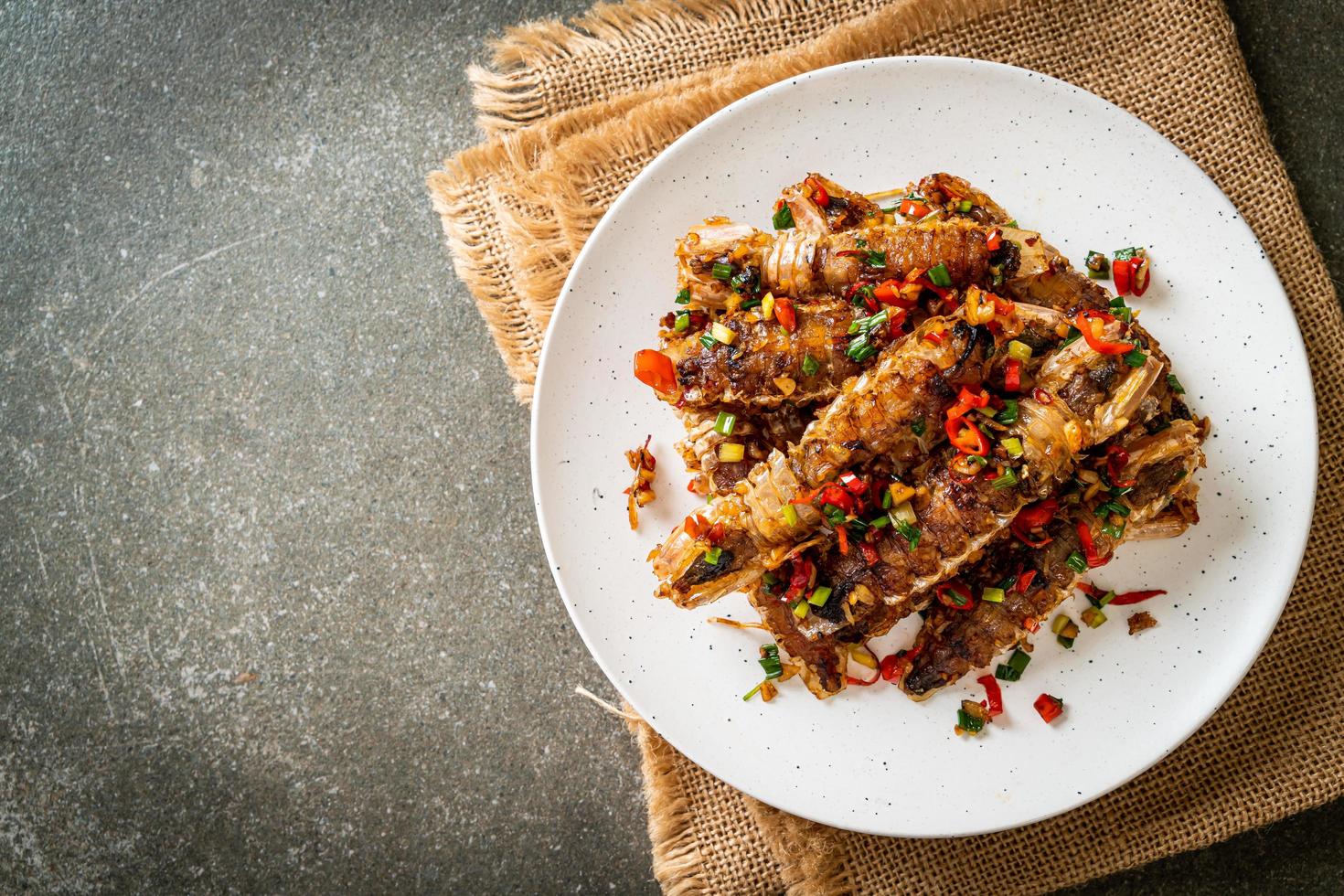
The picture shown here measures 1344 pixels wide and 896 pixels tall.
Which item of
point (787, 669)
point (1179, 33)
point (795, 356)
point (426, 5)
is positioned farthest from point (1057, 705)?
point (426, 5)

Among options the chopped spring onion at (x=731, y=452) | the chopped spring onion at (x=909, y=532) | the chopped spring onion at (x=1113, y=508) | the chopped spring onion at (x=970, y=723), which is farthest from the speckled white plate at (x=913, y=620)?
the chopped spring onion at (x=909, y=532)

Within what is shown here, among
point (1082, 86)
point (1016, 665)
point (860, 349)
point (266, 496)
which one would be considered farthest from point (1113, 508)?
point (266, 496)

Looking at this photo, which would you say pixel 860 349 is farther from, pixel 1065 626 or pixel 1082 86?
pixel 1082 86

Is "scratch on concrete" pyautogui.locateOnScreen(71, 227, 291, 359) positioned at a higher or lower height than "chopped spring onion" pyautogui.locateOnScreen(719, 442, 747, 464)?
lower

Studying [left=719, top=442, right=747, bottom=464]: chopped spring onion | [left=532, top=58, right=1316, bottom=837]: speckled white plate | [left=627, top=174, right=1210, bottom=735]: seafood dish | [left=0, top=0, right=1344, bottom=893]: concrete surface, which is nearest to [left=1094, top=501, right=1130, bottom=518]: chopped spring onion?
[left=627, top=174, right=1210, bottom=735]: seafood dish

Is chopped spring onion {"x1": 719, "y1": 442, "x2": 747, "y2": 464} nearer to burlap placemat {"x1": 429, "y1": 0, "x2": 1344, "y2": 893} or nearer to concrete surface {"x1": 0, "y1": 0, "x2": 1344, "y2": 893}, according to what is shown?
burlap placemat {"x1": 429, "y1": 0, "x2": 1344, "y2": 893}

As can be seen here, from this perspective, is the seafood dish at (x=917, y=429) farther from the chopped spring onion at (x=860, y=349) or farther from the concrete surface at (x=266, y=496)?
the concrete surface at (x=266, y=496)

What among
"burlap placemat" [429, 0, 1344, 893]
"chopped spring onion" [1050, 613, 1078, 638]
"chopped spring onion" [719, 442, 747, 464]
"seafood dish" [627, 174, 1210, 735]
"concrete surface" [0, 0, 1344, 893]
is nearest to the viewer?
"seafood dish" [627, 174, 1210, 735]
